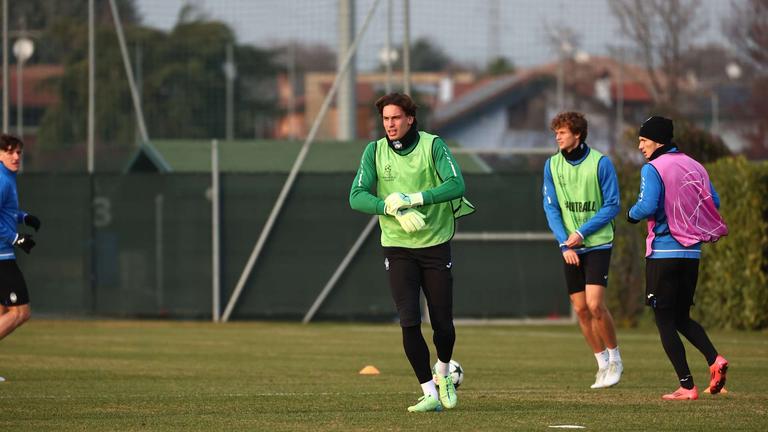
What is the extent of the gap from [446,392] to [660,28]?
19513 mm

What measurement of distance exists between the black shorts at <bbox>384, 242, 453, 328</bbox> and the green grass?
652mm

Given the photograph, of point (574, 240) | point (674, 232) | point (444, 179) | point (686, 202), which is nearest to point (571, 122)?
point (574, 240)

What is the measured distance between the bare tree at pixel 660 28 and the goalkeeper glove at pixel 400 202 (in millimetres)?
16973

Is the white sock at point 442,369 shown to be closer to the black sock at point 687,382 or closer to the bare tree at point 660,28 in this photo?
the black sock at point 687,382

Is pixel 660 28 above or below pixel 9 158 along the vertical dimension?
above

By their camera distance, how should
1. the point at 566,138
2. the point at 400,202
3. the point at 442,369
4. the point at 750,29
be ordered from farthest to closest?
the point at 750,29
the point at 566,138
the point at 442,369
the point at 400,202

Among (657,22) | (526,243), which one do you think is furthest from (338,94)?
(657,22)

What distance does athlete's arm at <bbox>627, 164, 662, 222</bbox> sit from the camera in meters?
10.3

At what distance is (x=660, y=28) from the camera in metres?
27.9

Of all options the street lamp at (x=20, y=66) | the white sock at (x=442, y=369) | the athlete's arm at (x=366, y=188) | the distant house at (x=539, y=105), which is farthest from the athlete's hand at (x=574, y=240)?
the distant house at (x=539, y=105)

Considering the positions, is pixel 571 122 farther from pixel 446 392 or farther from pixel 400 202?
pixel 446 392

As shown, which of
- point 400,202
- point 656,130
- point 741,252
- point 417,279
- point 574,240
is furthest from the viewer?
point 741,252

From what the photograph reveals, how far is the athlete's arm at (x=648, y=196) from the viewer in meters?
10.3

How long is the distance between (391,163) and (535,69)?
66.1 ft
